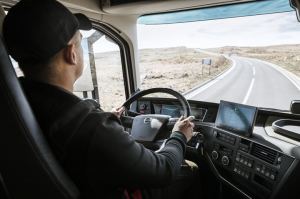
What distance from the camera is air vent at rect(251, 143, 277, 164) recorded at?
168 centimetres

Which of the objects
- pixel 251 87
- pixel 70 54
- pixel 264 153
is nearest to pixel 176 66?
pixel 251 87

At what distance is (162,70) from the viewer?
3.36 metres

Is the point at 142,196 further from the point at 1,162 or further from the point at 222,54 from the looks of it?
the point at 222,54

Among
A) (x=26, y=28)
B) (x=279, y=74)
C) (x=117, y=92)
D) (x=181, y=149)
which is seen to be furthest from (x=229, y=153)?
(x=117, y=92)

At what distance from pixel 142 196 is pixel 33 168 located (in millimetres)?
550

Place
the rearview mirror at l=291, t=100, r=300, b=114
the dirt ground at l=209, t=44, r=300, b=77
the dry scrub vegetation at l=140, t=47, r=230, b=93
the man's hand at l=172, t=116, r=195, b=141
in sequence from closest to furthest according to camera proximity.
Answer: the man's hand at l=172, t=116, r=195, b=141 < the rearview mirror at l=291, t=100, r=300, b=114 < the dirt ground at l=209, t=44, r=300, b=77 < the dry scrub vegetation at l=140, t=47, r=230, b=93

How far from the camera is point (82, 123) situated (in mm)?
1061

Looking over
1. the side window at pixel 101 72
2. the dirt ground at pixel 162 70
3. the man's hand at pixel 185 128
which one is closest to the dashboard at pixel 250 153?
the man's hand at pixel 185 128

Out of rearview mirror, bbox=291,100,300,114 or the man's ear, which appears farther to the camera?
rearview mirror, bbox=291,100,300,114

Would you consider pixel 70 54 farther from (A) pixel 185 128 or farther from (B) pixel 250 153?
(B) pixel 250 153

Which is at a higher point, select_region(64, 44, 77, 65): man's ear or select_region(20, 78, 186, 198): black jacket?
select_region(64, 44, 77, 65): man's ear

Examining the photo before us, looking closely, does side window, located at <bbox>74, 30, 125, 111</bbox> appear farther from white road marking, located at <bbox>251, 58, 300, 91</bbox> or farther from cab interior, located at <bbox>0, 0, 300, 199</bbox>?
white road marking, located at <bbox>251, 58, 300, 91</bbox>

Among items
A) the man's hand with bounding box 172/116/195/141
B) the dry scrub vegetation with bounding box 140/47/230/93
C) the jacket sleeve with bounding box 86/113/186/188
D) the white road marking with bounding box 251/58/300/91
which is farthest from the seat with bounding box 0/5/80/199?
the white road marking with bounding box 251/58/300/91

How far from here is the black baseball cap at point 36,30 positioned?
1.09m
